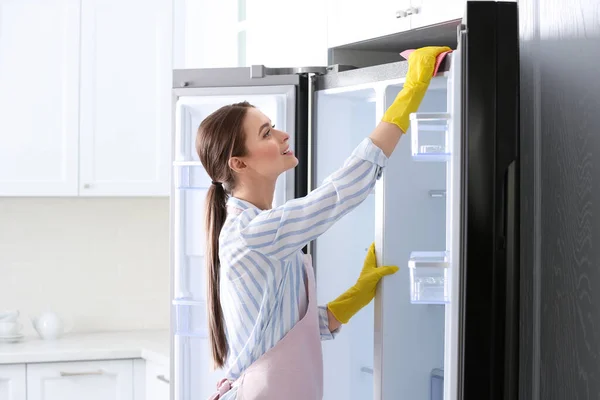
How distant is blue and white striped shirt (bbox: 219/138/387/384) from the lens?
1.81m

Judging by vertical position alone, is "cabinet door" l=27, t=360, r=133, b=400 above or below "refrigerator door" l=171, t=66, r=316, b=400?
below

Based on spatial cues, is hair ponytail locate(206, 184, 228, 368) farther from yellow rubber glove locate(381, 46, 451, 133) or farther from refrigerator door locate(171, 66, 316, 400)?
yellow rubber glove locate(381, 46, 451, 133)

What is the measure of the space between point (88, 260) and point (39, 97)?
2.62 feet

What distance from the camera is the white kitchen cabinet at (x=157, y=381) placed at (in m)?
3.27

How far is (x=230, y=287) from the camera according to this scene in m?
1.95

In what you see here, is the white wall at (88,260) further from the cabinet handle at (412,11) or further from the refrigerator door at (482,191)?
the refrigerator door at (482,191)

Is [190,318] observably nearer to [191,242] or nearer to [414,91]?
[191,242]

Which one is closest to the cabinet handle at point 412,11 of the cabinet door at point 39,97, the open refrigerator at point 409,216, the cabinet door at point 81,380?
the open refrigerator at point 409,216

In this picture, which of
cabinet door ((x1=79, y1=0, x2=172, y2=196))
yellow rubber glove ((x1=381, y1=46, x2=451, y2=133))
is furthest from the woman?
cabinet door ((x1=79, y1=0, x2=172, y2=196))

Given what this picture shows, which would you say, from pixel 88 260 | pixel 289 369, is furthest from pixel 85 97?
pixel 289 369

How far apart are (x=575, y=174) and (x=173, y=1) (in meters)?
2.28

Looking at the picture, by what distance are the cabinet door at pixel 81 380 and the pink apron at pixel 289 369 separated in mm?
1543

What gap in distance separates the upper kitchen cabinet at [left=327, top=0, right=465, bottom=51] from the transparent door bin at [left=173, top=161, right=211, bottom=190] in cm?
52

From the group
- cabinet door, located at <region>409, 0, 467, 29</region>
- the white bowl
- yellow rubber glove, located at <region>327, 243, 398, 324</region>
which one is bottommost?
the white bowl
